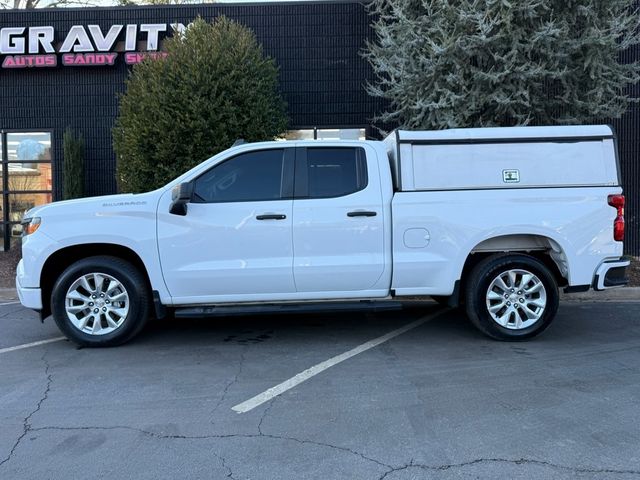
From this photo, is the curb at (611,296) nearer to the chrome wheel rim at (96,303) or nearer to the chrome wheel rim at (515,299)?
the chrome wheel rim at (515,299)

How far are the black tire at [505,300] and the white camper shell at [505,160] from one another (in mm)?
786

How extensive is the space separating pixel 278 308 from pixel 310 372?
893 mm

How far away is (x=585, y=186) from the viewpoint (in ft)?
18.5

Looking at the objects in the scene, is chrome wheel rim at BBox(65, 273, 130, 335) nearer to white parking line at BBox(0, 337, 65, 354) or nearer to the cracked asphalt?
the cracked asphalt

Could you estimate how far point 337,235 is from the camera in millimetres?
5488

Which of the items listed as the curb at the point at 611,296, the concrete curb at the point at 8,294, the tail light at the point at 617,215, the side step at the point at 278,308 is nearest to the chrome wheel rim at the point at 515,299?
the tail light at the point at 617,215

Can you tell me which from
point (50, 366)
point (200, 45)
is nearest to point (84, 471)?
point (50, 366)

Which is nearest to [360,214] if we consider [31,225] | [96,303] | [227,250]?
[227,250]

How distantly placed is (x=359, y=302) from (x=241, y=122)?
499cm

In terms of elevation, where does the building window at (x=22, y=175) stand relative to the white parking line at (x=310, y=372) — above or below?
above

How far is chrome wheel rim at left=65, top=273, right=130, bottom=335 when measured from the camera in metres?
5.49

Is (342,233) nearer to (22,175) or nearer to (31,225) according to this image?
(31,225)

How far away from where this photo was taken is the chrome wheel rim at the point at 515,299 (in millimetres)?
5691

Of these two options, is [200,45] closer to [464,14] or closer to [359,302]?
[464,14]
